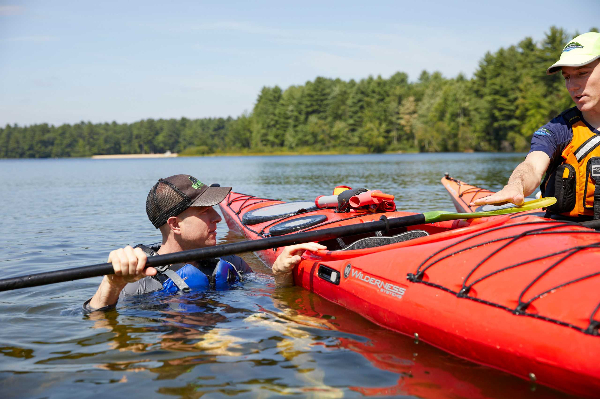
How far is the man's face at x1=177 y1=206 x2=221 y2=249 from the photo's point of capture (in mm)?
3576

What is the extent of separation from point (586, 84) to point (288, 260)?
7.93 feet

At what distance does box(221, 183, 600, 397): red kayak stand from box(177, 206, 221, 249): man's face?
0.87 metres

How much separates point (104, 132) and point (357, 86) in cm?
7318

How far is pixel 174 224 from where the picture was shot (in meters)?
3.57

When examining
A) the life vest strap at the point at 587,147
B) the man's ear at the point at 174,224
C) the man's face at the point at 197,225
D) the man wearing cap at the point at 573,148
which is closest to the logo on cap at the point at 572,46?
the man wearing cap at the point at 573,148

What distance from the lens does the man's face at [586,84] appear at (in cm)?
324

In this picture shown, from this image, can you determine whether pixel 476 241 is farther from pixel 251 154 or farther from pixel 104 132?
pixel 104 132

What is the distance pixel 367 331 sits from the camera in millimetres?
3301

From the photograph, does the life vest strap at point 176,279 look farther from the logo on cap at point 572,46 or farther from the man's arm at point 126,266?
the logo on cap at point 572,46

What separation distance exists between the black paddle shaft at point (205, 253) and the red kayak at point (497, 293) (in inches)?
9.4

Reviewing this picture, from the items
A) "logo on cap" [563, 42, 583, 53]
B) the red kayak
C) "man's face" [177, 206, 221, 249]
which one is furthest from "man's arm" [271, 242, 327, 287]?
"logo on cap" [563, 42, 583, 53]

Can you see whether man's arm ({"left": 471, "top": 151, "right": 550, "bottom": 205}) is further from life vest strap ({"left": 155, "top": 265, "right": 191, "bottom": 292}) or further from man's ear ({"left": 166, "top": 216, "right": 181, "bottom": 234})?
life vest strap ({"left": 155, "top": 265, "right": 191, "bottom": 292})

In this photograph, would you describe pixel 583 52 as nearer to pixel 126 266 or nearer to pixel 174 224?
pixel 174 224

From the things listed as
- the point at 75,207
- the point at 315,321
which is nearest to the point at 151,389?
the point at 315,321
